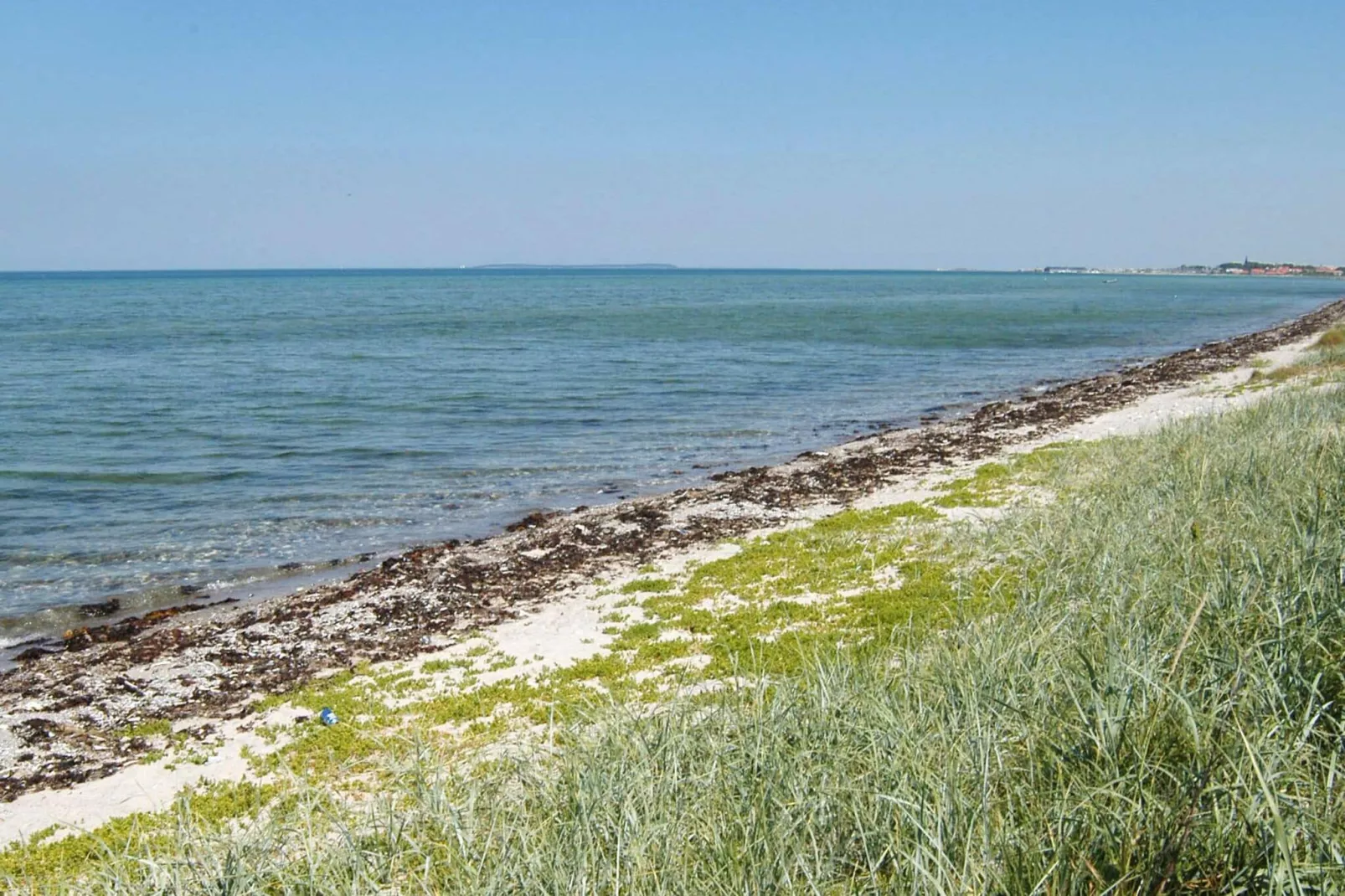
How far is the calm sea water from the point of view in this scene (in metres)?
17.5

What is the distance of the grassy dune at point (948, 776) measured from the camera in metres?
4.02

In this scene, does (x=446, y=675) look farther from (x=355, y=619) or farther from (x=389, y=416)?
(x=389, y=416)

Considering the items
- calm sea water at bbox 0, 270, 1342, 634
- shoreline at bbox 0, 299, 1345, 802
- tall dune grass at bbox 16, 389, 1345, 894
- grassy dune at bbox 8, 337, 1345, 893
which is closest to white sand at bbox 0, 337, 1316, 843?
shoreline at bbox 0, 299, 1345, 802

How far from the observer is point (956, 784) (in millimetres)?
4379

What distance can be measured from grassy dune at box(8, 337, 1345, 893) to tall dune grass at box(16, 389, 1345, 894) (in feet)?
0.07

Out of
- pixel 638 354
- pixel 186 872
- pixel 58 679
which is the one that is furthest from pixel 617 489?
pixel 638 354

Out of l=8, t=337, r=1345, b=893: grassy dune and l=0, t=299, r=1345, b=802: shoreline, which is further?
l=0, t=299, r=1345, b=802: shoreline

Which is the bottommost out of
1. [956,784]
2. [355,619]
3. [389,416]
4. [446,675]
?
[355,619]

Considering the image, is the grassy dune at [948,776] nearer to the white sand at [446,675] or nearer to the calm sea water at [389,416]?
the white sand at [446,675]

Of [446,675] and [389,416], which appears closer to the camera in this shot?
[446,675]

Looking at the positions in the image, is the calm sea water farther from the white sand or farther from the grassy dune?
the grassy dune

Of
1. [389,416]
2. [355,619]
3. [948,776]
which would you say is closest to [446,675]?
[355,619]

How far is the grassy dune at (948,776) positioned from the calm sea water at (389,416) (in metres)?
10.2

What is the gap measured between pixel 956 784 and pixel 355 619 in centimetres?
1018
